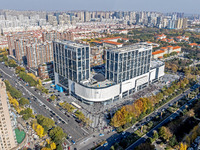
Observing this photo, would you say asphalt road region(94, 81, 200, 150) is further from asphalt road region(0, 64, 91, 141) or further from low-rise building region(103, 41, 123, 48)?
low-rise building region(103, 41, 123, 48)

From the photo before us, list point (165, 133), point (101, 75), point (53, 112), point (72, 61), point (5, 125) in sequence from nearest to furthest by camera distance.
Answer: point (5, 125)
point (165, 133)
point (53, 112)
point (72, 61)
point (101, 75)

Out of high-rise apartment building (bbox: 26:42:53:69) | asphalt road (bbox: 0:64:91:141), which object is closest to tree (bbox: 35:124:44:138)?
asphalt road (bbox: 0:64:91:141)

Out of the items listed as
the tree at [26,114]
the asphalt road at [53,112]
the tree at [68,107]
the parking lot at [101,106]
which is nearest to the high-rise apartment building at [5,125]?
the tree at [26,114]

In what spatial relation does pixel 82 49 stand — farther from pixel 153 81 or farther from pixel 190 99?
pixel 190 99

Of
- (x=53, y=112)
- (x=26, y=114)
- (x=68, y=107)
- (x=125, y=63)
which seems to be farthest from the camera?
(x=125, y=63)

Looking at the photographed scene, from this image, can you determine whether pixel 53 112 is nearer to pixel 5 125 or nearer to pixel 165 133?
pixel 5 125

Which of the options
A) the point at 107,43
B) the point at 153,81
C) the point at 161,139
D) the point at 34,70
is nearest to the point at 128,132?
the point at 161,139

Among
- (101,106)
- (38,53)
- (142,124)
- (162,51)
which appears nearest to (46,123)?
(101,106)
